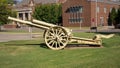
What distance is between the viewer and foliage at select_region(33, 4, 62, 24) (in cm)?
9169

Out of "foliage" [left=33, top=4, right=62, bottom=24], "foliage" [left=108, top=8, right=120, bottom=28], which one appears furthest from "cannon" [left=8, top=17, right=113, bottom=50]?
"foliage" [left=33, top=4, right=62, bottom=24]

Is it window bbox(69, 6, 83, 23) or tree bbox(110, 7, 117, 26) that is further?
window bbox(69, 6, 83, 23)

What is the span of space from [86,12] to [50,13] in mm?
11506

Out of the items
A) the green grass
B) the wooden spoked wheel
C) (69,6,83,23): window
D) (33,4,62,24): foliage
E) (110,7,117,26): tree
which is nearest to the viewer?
the green grass

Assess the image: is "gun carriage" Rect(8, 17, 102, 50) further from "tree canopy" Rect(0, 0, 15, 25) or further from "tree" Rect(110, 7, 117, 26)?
"tree" Rect(110, 7, 117, 26)

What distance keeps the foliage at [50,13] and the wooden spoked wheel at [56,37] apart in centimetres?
7317

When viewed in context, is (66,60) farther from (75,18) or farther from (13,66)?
→ (75,18)

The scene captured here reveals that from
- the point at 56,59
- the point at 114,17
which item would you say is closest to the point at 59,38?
the point at 56,59

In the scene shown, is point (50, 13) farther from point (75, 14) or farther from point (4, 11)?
point (4, 11)

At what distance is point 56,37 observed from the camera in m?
18.3

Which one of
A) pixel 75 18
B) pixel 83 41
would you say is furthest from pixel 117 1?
pixel 83 41

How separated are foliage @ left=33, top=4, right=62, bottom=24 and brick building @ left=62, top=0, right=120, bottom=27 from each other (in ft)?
8.06

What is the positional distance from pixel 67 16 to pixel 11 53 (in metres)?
74.0

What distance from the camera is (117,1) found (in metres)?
99.8
